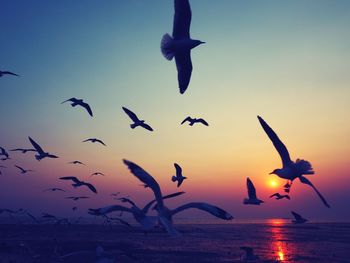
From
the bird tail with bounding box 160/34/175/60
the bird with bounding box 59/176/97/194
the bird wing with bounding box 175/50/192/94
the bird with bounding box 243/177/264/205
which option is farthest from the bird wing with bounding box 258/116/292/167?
the bird with bounding box 59/176/97/194

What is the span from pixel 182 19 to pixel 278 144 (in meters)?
6.60

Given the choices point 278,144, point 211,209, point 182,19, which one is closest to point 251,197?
point 278,144

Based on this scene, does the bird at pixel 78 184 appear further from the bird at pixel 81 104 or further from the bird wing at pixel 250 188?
the bird wing at pixel 250 188

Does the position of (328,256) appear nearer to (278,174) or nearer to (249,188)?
(249,188)

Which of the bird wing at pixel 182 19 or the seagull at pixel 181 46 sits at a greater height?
the bird wing at pixel 182 19

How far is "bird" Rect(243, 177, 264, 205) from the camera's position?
2223cm

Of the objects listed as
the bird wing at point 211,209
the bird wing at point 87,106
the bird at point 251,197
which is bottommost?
the bird wing at point 211,209

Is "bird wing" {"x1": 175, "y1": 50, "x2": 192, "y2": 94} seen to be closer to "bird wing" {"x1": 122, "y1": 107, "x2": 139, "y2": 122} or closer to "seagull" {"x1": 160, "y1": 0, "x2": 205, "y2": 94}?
"seagull" {"x1": 160, "y1": 0, "x2": 205, "y2": 94}

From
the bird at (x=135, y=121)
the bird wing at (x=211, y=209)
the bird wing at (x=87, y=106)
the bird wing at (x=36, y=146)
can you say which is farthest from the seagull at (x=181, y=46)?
the bird wing at (x=36, y=146)

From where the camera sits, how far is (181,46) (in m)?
12.7

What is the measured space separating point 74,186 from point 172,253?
12.8 m

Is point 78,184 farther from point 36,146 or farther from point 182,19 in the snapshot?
point 182,19

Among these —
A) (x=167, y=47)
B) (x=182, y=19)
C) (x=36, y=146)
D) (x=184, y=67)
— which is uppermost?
(x=182, y=19)

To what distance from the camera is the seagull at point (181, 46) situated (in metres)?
12.5
